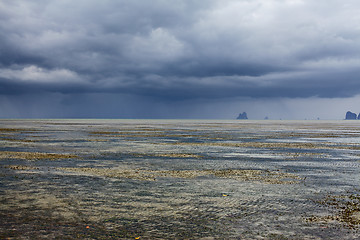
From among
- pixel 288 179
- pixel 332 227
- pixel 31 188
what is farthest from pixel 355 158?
pixel 31 188

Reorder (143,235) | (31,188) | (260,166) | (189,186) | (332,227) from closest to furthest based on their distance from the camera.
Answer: (143,235), (332,227), (31,188), (189,186), (260,166)

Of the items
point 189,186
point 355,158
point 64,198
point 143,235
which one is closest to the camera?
point 143,235

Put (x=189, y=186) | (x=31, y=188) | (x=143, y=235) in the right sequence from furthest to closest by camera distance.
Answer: (x=189, y=186) → (x=31, y=188) → (x=143, y=235)

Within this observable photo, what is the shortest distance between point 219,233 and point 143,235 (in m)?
1.95

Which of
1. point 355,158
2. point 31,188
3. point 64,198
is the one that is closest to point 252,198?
point 64,198

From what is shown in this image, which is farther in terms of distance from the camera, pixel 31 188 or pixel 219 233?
pixel 31 188

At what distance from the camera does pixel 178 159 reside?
24.7 m

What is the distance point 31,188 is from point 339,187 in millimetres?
13167

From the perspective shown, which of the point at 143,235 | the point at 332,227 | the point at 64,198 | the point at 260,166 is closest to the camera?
the point at 143,235

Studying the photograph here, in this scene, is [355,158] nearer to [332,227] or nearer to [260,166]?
[260,166]

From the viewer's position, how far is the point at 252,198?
12.9 m

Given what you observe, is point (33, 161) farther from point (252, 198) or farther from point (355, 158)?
point (355, 158)

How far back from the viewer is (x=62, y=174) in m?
17.5

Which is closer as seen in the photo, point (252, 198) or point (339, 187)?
point (252, 198)
